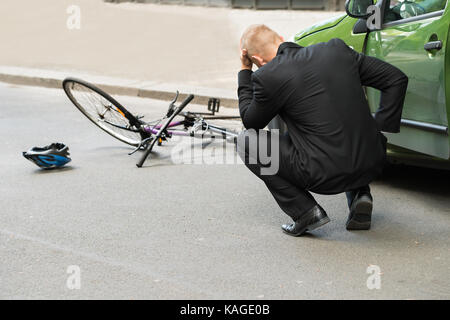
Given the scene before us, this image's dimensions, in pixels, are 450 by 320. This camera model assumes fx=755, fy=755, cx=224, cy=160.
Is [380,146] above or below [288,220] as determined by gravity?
above

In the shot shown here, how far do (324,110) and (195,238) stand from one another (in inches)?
44.5

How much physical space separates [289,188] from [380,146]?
0.59m

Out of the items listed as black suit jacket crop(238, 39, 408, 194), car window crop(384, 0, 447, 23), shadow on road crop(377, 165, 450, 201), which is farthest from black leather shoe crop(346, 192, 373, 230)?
car window crop(384, 0, 447, 23)

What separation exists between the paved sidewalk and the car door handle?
5489mm

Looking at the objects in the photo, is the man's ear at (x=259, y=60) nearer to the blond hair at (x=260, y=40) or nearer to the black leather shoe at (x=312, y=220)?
the blond hair at (x=260, y=40)

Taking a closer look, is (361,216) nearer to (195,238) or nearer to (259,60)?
(195,238)

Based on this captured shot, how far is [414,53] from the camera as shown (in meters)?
5.07

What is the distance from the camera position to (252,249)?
14.5 feet

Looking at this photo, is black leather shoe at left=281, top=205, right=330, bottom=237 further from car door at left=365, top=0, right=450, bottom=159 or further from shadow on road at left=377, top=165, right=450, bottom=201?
shadow on road at left=377, top=165, right=450, bottom=201

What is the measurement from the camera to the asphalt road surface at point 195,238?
12.6ft

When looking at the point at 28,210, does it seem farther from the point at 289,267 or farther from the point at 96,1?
the point at 96,1

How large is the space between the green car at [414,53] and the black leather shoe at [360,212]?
66 centimetres

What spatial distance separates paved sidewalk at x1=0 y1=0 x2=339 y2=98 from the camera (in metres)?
12.6
